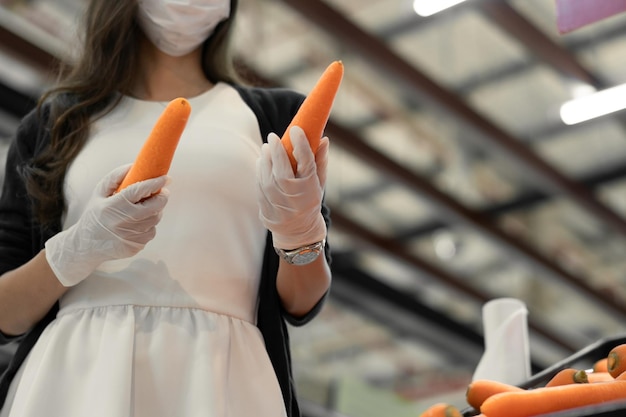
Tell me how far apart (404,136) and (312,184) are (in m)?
5.77

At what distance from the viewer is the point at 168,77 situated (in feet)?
5.32

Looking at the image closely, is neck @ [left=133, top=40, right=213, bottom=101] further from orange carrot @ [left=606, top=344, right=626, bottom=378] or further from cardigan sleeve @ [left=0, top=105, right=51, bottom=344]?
orange carrot @ [left=606, top=344, right=626, bottom=378]

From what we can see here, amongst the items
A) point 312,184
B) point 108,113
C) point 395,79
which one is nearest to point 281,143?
point 312,184

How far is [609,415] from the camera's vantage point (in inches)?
37.3

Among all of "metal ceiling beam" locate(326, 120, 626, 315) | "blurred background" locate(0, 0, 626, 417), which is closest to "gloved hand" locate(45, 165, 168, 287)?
"blurred background" locate(0, 0, 626, 417)

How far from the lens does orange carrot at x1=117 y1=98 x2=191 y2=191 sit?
3.99 feet

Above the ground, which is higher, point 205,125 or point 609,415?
point 205,125

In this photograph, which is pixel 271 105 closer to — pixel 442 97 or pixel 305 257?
pixel 305 257

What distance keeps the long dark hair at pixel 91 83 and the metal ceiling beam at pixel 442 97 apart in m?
3.36

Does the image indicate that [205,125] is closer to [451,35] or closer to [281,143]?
[281,143]

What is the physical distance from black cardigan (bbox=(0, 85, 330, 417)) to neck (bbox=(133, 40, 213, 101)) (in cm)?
8

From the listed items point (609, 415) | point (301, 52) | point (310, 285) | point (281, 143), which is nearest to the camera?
point (609, 415)

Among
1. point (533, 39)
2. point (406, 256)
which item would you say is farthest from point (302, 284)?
point (406, 256)

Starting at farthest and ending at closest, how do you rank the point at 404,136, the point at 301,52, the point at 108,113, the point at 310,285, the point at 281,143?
the point at 404,136
the point at 301,52
the point at 108,113
the point at 310,285
the point at 281,143
